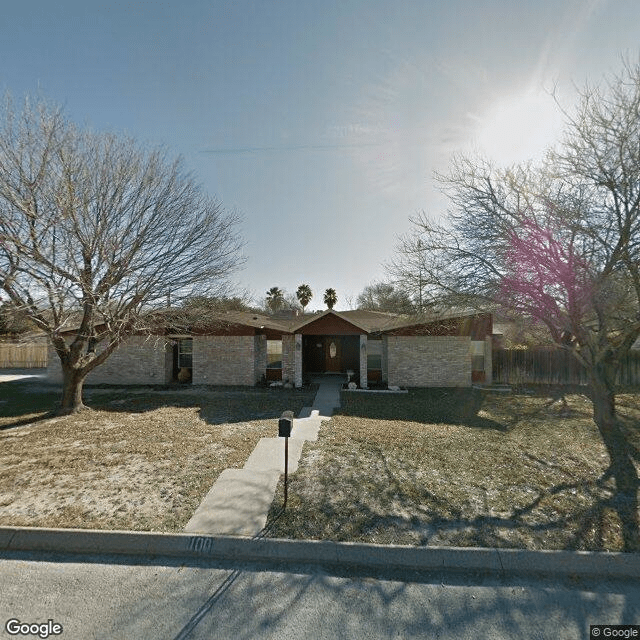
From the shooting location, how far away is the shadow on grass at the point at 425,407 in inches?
351

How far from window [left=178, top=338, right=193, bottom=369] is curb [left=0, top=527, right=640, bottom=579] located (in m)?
12.2

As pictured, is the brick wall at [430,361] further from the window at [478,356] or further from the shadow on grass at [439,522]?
the shadow on grass at [439,522]

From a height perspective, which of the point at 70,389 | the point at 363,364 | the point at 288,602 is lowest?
the point at 288,602

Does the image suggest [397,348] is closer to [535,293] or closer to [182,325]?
[535,293]

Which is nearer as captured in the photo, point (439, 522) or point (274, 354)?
point (439, 522)

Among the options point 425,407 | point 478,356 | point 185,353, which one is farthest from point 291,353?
point 478,356

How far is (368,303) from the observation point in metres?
40.1

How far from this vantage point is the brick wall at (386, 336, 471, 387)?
13.9 metres

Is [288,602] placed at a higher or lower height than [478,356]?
lower

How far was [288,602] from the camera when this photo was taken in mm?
2859

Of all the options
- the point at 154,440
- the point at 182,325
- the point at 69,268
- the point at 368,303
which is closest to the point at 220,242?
the point at 182,325

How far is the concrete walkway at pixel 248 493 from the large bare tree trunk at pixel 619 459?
13.9 feet

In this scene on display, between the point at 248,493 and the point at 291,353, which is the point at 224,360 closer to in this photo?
the point at 291,353

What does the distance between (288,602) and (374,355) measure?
1233cm
